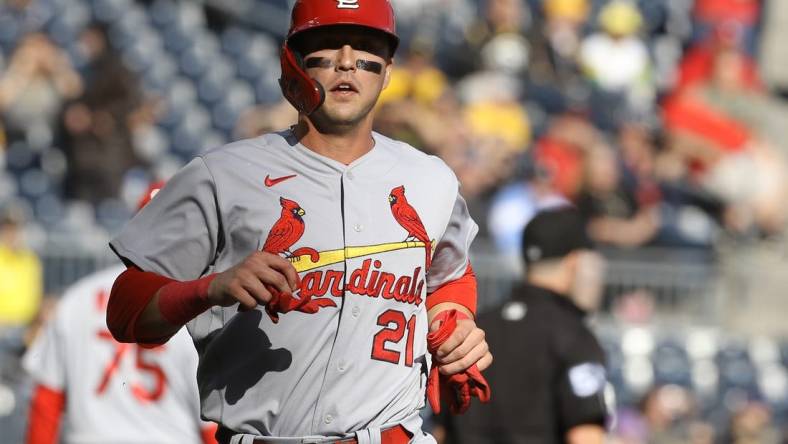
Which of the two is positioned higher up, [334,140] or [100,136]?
[100,136]

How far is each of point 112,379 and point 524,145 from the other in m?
8.48

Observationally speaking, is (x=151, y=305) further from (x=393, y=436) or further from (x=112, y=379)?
(x=112, y=379)

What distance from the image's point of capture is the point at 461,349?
325 cm

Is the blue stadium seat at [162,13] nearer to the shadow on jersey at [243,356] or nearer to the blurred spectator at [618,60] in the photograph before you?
→ the blurred spectator at [618,60]

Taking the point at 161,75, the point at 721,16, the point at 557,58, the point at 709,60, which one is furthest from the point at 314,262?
the point at 721,16

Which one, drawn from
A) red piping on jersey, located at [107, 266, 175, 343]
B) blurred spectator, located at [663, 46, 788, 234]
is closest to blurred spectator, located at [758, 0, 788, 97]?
blurred spectator, located at [663, 46, 788, 234]

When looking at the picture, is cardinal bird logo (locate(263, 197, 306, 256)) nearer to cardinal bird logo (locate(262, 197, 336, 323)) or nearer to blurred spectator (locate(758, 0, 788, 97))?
cardinal bird logo (locate(262, 197, 336, 323))

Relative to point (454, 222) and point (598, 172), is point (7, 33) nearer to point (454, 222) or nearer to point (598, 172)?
point (598, 172)

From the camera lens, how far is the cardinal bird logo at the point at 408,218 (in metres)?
3.29

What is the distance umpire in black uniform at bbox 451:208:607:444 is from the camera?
514 cm

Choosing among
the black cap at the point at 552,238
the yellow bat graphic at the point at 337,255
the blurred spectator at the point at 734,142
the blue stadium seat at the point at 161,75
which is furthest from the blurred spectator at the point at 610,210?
the yellow bat graphic at the point at 337,255

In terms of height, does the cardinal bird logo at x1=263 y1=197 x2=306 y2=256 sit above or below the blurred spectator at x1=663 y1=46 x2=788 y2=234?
below

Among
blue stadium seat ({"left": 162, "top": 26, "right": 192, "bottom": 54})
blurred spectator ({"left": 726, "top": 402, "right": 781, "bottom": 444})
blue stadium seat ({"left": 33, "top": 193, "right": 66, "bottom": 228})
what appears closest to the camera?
blurred spectator ({"left": 726, "top": 402, "right": 781, "bottom": 444})

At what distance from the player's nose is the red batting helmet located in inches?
2.5
